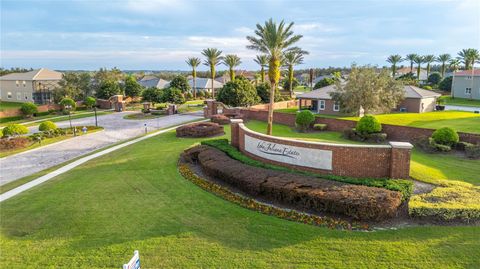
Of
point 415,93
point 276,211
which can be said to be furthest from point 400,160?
point 415,93

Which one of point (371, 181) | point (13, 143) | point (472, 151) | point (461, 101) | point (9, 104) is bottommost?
→ point (13, 143)

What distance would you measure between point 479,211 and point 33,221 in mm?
14953

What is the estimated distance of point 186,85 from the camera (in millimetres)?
61344

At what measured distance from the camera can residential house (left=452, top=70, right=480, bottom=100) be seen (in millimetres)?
56688

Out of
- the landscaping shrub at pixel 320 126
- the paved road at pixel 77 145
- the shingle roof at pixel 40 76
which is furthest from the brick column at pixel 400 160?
the shingle roof at pixel 40 76

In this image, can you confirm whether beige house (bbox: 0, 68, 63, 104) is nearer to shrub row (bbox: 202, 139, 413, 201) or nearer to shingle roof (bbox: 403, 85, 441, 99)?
shingle roof (bbox: 403, 85, 441, 99)

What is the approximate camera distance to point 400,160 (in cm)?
1307

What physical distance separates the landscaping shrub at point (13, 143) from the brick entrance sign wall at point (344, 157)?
21.6m

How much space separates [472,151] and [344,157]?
1116cm

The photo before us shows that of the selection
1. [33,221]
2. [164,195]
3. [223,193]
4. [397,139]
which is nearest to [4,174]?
[33,221]

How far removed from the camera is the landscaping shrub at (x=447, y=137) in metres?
21.1

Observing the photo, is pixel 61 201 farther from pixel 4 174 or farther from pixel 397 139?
pixel 397 139

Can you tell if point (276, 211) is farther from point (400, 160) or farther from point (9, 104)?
point (9, 104)

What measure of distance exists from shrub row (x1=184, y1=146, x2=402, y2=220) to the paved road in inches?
498
